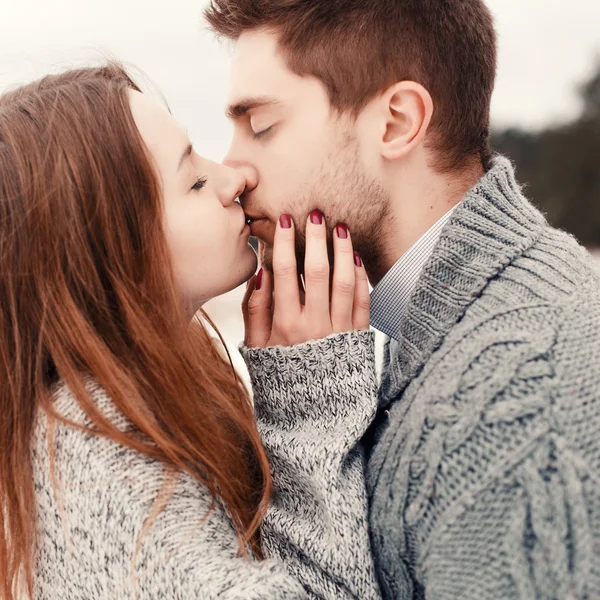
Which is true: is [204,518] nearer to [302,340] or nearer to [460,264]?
[302,340]

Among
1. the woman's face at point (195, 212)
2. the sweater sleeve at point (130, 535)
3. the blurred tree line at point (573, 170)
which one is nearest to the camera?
the sweater sleeve at point (130, 535)

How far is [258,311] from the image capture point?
6.38ft

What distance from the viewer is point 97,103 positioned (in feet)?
5.48

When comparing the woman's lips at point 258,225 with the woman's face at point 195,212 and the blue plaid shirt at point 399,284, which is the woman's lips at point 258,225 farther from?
the blue plaid shirt at point 399,284

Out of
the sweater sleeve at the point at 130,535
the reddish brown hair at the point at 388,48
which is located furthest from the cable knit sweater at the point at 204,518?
the reddish brown hair at the point at 388,48

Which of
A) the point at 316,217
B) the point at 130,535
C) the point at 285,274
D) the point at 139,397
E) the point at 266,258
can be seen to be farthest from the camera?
the point at 266,258

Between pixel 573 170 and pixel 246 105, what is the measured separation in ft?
70.1

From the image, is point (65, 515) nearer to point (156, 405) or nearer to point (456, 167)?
point (156, 405)

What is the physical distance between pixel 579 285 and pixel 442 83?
0.79 m

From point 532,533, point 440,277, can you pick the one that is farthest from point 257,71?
point 532,533

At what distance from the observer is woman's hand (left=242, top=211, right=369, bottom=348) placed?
1763 mm

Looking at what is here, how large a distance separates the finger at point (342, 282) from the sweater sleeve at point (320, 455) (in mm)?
80

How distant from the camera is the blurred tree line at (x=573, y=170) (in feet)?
68.0

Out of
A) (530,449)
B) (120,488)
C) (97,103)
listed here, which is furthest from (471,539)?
(97,103)
